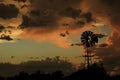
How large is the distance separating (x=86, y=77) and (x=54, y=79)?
29.1 m

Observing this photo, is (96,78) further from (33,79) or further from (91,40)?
(33,79)

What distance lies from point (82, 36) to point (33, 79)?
167ft

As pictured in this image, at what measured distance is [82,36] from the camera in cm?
15712

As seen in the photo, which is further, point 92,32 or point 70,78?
point 70,78

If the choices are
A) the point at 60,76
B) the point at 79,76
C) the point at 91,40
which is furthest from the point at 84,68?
the point at 60,76

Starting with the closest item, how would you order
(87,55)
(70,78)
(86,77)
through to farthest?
(87,55) < (86,77) < (70,78)

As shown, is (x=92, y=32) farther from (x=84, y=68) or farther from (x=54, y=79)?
(x=54, y=79)

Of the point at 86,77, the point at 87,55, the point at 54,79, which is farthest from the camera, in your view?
the point at 54,79

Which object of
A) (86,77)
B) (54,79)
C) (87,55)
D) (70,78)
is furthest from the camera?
(54,79)

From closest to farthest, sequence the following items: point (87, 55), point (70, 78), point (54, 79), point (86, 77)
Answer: point (87, 55) < point (86, 77) < point (70, 78) < point (54, 79)

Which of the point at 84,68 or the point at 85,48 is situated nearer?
the point at 85,48

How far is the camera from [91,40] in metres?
158

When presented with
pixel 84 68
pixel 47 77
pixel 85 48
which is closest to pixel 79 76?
pixel 84 68

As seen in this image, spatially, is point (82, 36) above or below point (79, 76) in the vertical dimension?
above
